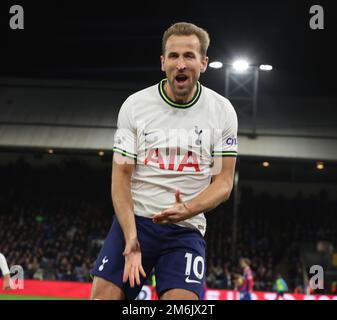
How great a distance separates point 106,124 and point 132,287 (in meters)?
21.8

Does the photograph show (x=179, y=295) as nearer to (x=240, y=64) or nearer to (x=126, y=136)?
(x=126, y=136)

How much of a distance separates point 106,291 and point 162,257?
0.39 m

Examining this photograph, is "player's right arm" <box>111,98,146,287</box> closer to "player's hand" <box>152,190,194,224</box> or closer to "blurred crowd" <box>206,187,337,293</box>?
"player's hand" <box>152,190,194,224</box>

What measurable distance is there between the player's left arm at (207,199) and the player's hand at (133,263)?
0.22m

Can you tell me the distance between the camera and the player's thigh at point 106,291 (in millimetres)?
3740

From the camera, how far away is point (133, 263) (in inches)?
142

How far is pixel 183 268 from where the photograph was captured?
3.76 meters

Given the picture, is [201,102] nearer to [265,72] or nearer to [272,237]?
[265,72]

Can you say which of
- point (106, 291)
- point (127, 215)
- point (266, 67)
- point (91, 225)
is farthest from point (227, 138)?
point (91, 225)

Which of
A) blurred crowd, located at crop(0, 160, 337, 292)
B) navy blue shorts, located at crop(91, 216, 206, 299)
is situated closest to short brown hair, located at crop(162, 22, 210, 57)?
navy blue shorts, located at crop(91, 216, 206, 299)

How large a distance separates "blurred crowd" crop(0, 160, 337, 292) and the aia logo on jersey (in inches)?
752

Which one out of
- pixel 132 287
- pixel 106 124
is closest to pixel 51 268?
pixel 106 124
